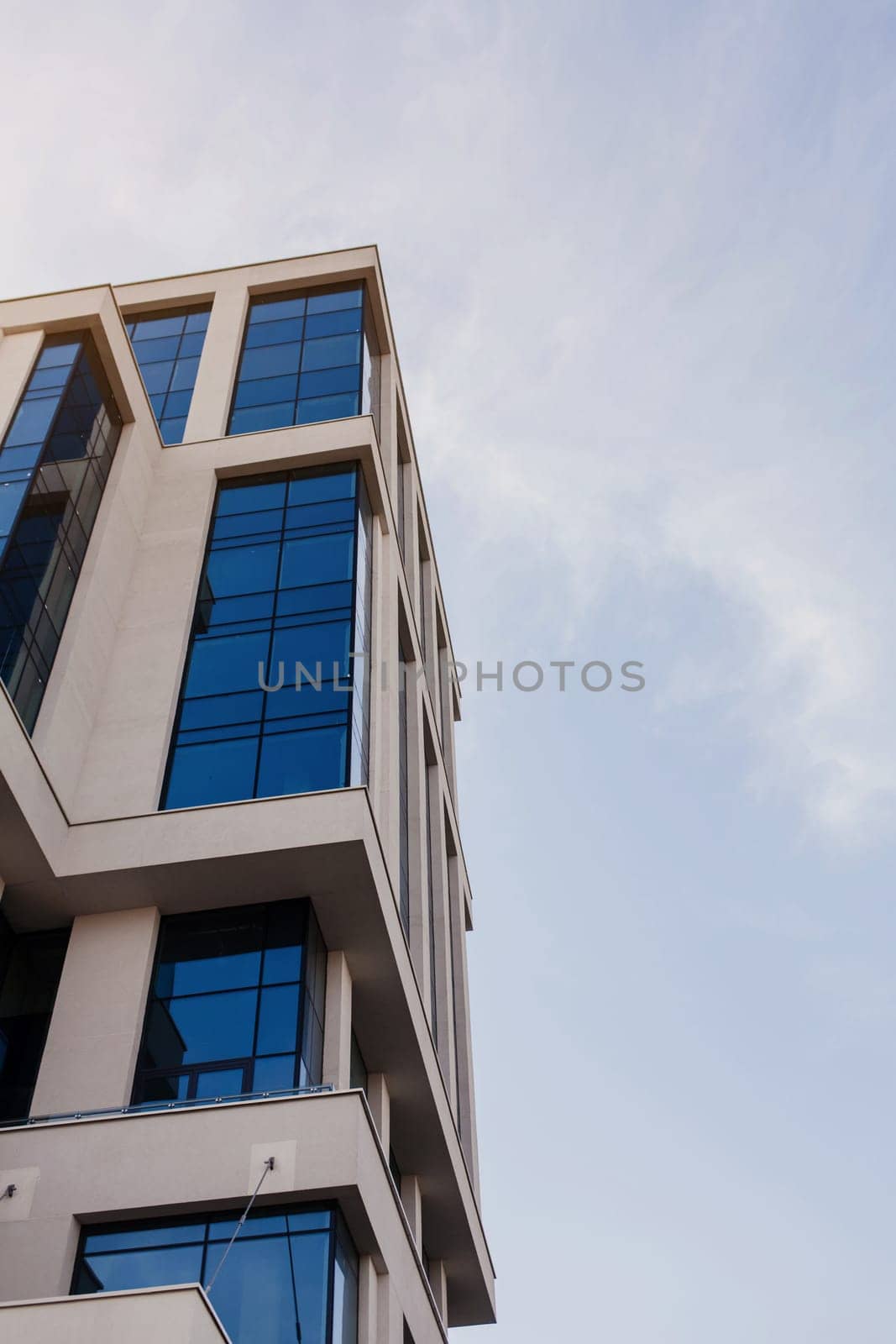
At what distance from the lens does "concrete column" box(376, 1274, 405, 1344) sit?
81.6ft

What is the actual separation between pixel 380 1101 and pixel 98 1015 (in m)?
8.40

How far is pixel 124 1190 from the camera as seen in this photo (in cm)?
2245

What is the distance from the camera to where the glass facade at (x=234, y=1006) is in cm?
2464

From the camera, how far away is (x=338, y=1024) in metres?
27.3

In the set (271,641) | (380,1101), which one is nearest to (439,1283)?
(380,1101)

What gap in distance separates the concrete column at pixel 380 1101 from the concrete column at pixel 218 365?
20.0 metres

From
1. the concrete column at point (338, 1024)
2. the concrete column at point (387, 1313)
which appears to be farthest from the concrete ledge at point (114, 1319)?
the concrete column at point (387, 1313)

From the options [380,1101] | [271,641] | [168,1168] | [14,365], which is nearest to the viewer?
[168,1168]

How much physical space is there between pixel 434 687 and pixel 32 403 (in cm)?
2153

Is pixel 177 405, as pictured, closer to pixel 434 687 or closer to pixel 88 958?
pixel 434 687

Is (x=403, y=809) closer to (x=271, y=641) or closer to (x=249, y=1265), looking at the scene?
(x=271, y=641)

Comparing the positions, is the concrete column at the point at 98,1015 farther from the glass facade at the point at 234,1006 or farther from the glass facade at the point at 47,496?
the glass facade at the point at 47,496

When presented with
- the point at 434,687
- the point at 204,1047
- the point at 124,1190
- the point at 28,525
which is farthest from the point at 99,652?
the point at 434,687

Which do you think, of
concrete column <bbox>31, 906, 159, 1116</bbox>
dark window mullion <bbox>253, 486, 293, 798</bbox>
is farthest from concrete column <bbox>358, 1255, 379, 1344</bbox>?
dark window mullion <bbox>253, 486, 293, 798</bbox>
